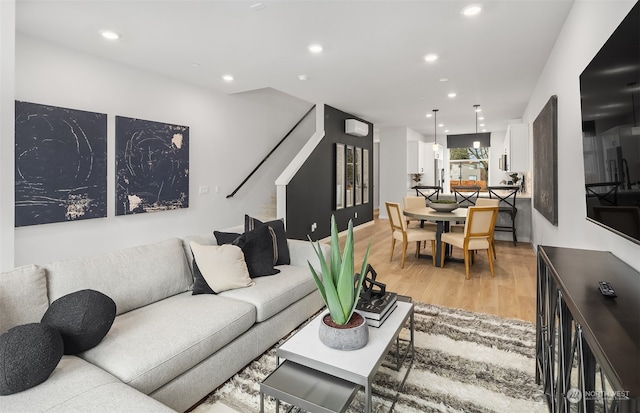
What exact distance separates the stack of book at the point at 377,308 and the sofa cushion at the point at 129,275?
4.28 feet

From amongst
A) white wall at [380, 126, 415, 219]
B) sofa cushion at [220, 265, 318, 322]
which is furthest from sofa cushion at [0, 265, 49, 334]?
white wall at [380, 126, 415, 219]

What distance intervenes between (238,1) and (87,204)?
264cm

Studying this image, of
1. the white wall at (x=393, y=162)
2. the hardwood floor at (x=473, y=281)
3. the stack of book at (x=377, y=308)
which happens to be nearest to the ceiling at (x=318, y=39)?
the stack of book at (x=377, y=308)

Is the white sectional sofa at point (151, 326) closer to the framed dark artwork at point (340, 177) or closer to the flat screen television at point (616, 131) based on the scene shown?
the flat screen television at point (616, 131)

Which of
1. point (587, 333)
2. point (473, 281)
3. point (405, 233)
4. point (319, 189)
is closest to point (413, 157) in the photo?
point (319, 189)

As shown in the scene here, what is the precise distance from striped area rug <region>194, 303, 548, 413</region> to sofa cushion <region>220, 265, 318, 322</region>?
327 millimetres

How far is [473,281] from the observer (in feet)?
12.9

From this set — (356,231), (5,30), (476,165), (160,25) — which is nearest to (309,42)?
(160,25)

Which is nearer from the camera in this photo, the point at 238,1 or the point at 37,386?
the point at 37,386

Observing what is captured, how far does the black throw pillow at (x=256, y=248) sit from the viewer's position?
A: 2.65m

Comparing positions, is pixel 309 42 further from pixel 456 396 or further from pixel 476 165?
pixel 476 165

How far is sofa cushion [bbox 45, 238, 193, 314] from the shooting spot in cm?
184

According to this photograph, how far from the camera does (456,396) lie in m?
1.84

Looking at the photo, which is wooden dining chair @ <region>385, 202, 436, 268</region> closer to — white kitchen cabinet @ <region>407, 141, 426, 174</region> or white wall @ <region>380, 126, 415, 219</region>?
white wall @ <region>380, 126, 415, 219</region>
